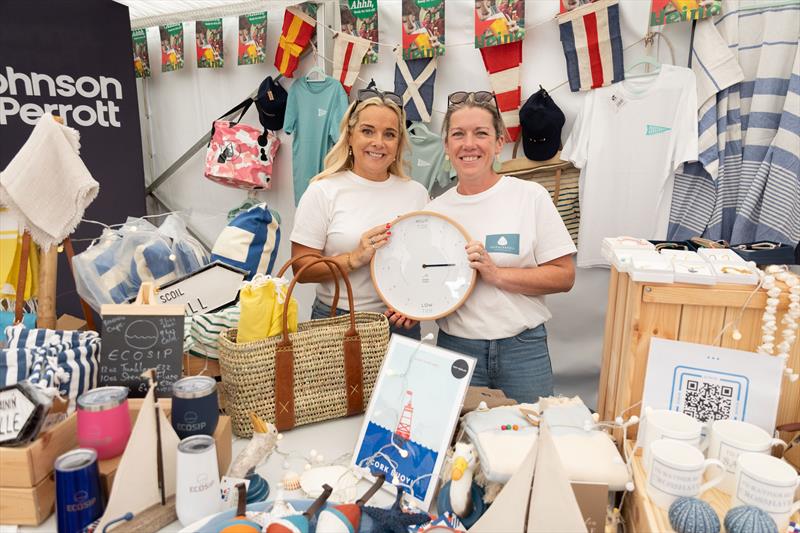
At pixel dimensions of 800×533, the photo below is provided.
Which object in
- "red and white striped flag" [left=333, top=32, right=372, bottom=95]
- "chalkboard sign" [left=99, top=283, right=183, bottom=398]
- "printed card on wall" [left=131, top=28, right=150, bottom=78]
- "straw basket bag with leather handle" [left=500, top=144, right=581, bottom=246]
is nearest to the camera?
"chalkboard sign" [left=99, top=283, right=183, bottom=398]

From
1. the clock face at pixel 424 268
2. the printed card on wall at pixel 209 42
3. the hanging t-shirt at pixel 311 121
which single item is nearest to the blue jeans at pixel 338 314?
the clock face at pixel 424 268

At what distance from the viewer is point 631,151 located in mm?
2803

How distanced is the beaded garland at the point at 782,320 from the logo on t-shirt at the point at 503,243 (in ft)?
2.61

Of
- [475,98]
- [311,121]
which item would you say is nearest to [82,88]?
[311,121]

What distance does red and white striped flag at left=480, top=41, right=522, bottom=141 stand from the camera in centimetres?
290

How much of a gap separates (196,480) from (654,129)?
266 centimetres

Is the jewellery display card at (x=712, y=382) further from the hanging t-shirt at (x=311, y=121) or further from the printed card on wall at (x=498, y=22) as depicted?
the hanging t-shirt at (x=311, y=121)

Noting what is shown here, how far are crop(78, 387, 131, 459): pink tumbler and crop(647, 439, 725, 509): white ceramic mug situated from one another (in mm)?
1046

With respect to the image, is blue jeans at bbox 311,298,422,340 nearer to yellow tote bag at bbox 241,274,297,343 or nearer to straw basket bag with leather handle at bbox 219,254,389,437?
straw basket bag with leather handle at bbox 219,254,389,437

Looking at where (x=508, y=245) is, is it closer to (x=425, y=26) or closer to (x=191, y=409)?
(x=191, y=409)

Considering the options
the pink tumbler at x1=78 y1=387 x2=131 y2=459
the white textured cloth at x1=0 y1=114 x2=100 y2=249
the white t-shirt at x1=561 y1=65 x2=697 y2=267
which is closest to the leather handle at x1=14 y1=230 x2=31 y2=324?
the white textured cloth at x1=0 y1=114 x2=100 y2=249

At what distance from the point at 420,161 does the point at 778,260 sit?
7.11 feet

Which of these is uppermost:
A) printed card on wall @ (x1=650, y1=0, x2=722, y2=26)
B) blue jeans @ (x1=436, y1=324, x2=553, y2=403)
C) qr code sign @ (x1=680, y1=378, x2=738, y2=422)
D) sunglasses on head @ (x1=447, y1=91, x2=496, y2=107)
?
printed card on wall @ (x1=650, y1=0, x2=722, y2=26)

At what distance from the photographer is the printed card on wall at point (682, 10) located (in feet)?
8.05
